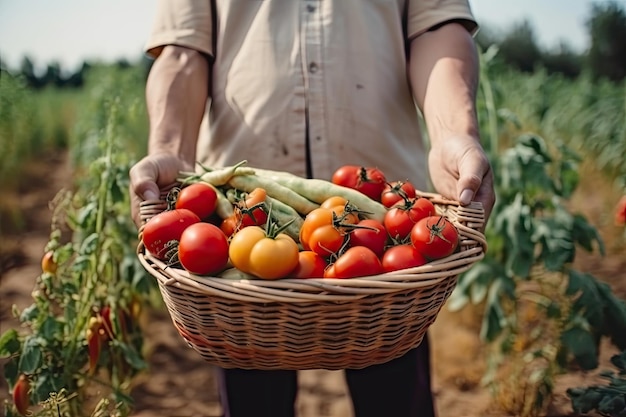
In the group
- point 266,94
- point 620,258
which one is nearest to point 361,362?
point 266,94

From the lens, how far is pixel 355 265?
1.35 m

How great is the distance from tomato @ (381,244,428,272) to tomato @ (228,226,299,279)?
Result: 0.20 metres

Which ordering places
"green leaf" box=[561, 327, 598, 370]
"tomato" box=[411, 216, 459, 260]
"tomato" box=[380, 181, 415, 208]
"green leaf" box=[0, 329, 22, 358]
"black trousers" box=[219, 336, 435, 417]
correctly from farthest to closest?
"green leaf" box=[561, 327, 598, 370]
"green leaf" box=[0, 329, 22, 358]
"black trousers" box=[219, 336, 435, 417]
"tomato" box=[380, 181, 415, 208]
"tomato" box=[411, 216, 459, 260]

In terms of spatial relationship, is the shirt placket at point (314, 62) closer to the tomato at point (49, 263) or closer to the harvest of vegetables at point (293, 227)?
the harvest of vegetables at point (293, 227)

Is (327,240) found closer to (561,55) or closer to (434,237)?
(434,237)

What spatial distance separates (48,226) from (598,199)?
17.0 feet

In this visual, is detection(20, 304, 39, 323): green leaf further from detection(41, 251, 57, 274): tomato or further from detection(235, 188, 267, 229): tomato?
detection(235, 188, 267, 229): tomato

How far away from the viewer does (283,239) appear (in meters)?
1.38

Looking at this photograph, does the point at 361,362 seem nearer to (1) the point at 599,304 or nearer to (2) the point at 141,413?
(1) the point at 599,304

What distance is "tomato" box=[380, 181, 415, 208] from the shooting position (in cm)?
167

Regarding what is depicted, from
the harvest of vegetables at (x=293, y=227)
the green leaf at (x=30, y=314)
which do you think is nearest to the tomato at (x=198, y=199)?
the harvest of vegetables at (x=293, y=227)

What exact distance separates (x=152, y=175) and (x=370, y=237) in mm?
571

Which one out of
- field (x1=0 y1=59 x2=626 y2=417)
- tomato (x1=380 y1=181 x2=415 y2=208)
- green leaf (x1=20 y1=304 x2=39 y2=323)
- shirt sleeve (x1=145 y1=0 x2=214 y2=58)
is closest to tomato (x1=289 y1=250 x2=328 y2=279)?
tomato (x1=380 y1=181 x2=415 y2=208)

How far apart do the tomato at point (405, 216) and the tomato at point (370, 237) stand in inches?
2.1
